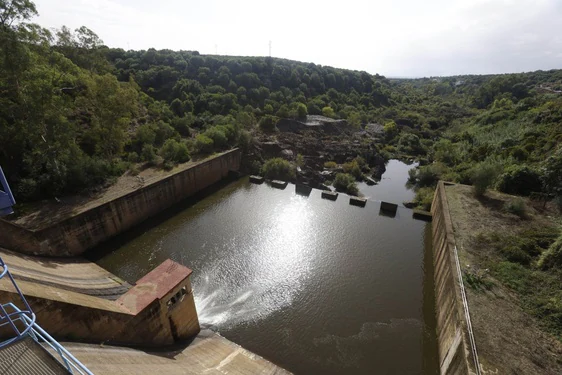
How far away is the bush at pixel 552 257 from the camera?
44.2ft

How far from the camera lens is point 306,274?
1828 cm

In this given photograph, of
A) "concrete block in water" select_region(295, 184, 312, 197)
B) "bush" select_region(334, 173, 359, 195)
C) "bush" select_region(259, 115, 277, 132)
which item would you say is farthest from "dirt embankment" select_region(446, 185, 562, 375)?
"bush" select_region(259, 115, 277, 132)

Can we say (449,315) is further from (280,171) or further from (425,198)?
(280,171)

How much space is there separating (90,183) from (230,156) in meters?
15.8

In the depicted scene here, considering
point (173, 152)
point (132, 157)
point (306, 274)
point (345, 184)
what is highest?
point (173, 152)

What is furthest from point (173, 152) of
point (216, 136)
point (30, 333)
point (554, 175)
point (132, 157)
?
point (554, 175)

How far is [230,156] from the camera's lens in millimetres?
34531

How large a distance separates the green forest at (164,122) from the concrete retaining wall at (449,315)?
29.5 feet

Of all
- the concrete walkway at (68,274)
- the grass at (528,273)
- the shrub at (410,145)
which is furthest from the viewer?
the shrub at (410,145)

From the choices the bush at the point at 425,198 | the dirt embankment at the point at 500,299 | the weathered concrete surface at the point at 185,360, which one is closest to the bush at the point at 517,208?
the dirt embankment at the point at 500,299

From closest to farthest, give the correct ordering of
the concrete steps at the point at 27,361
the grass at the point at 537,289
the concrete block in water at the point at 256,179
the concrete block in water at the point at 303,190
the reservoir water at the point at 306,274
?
the concrete steps at the point at 27,361
the grass at the point at 537,289
the reservoir water at the point at 306,274
the concrete block in water at the point at 303,190
the concrete block in water at the point at 256,179

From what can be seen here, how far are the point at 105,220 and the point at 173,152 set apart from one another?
1150 centimetres

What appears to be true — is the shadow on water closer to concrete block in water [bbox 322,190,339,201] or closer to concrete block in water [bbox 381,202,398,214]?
concrete block in water [bbox 322,190,339,201]

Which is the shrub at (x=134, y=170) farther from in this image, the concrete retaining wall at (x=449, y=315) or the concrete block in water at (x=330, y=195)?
the concrete retaining wall at (x=449, y=315)
